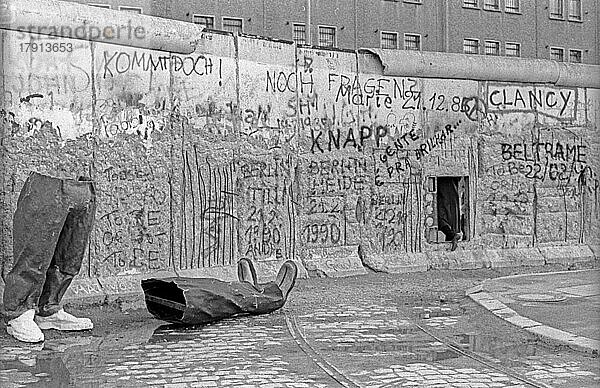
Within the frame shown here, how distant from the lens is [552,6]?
58406 mm

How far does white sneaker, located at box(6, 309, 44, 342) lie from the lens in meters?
10.1

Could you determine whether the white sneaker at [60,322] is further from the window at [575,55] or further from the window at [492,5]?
the window at [575,55]

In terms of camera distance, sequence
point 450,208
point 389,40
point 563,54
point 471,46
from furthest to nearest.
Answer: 1. point 563,54
2. point 471,46
3. point 389,40
4. point 450,208

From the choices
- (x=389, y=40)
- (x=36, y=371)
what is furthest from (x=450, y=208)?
(x=389, y=40)

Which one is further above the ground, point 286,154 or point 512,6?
point 512,6

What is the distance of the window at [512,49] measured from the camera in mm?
56344

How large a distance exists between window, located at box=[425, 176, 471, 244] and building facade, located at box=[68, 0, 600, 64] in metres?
22.8

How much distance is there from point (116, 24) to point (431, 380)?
7.27 metres

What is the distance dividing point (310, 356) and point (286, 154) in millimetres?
6884

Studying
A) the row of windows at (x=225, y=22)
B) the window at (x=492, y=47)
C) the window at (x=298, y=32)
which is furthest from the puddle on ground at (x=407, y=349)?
the window at (x=492, y=47)

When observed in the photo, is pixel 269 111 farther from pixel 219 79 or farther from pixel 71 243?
pixel 71 243

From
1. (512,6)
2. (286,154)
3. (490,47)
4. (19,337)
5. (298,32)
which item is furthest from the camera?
(512,6)

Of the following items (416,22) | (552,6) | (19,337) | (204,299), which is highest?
(552,6)

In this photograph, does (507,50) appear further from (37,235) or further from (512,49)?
(37,235)
